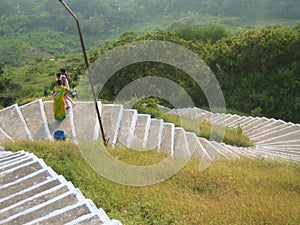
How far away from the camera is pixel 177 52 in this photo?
58.0 feet

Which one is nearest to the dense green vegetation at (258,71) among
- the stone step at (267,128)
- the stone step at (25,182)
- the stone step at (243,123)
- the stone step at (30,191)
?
the stone step at (243,123)

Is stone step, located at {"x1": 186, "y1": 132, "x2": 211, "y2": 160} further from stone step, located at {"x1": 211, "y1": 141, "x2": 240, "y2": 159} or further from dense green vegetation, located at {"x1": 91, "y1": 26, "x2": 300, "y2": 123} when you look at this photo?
dense green vegetation, located at {"x1": 91, "y1": 26, "x2": 300, "y2": 123}

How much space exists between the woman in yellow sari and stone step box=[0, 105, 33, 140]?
0.86m

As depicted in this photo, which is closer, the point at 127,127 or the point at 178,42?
the point at 127,127

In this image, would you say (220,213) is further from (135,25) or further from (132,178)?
(135,25)

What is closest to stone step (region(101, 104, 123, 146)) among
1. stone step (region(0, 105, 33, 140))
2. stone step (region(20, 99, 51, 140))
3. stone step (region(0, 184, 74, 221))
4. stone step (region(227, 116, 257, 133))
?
stone step (region(20, 99, 51, 140))

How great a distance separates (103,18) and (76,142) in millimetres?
79059

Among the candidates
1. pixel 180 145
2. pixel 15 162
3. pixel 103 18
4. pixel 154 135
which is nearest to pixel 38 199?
pixel 15 162

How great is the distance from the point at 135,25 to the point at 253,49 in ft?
215

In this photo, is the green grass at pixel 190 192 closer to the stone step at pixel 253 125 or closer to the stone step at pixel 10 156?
the stone step at pixel 10 156

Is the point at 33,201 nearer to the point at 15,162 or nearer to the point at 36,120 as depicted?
the point at 15,162

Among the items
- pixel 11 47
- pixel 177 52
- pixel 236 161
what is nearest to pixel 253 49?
pixel 177 52

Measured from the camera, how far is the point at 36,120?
27.5 feet

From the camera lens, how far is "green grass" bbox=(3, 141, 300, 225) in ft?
16.1
